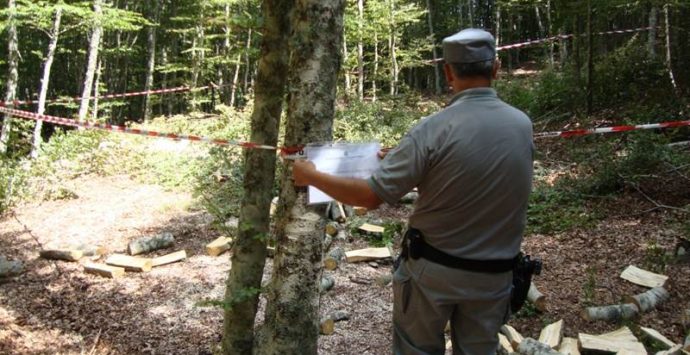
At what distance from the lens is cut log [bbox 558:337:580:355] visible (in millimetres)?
4055

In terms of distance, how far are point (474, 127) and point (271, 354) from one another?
182 centimetres

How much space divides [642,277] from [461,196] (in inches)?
170

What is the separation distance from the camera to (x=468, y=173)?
2084 millimetres

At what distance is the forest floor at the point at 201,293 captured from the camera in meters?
4.73

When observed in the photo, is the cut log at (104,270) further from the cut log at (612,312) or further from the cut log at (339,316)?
the cut log at (612,312)

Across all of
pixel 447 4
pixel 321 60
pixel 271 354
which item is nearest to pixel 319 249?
pixel 271 354

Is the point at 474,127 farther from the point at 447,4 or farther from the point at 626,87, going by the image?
the point at 447,4

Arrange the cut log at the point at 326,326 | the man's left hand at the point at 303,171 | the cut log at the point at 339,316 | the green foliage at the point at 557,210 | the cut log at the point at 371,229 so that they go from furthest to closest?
the cut log at the point at 371,229 → the green foliage at the point at 557,210 → the cut log at the point at 339,316 → the cut log at the point at 326,326 → the man's left hand at the point at 303,171

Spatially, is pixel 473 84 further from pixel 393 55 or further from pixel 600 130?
pixel 393 55

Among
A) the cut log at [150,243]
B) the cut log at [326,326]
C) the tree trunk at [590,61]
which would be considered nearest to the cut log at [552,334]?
the cut log at [326,326]

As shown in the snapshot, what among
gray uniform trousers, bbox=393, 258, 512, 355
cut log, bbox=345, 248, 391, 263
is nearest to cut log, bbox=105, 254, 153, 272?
cut log, bbox=345, 248, 391, 263

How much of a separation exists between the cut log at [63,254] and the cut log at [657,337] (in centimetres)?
710

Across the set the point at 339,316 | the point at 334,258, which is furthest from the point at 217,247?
the point at 339,316

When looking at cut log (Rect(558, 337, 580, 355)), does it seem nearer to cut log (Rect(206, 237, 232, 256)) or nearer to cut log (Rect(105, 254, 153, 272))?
cut log (Rect(206, 237, 232, 256))
